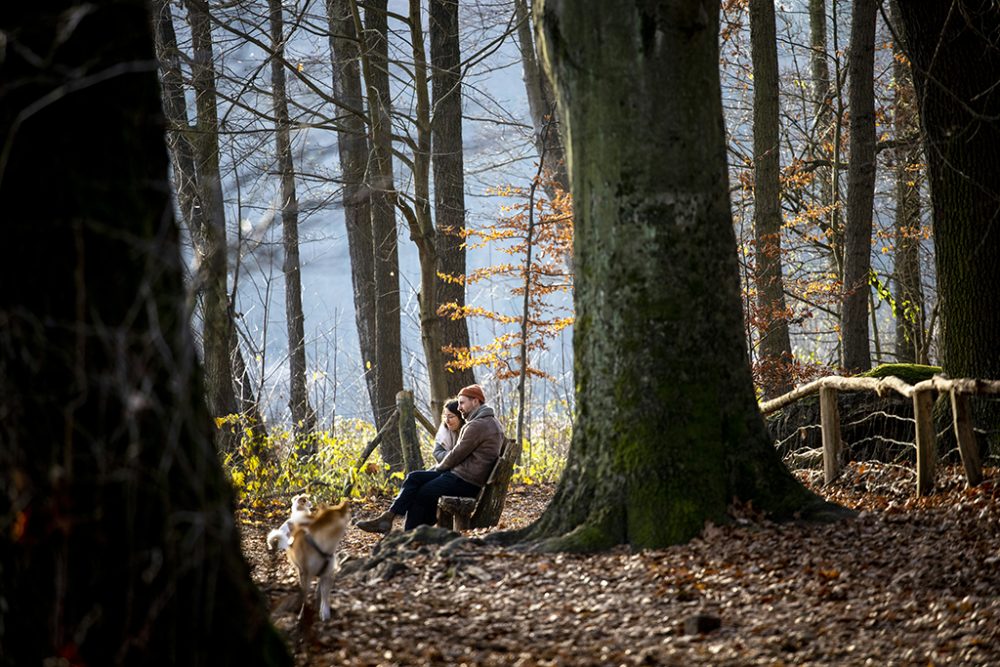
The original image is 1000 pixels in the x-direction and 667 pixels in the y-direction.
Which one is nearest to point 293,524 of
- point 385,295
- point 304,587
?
point 304,587

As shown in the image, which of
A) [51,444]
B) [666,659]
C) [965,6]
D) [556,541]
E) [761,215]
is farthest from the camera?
[761,215]

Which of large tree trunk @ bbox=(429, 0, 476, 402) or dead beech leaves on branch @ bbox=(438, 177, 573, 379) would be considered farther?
large tree trunk @ bbox=(429, 0, 476, 402)

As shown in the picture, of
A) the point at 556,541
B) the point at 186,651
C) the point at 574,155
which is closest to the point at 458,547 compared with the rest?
the point at 556,541

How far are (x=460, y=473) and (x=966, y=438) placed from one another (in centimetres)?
426

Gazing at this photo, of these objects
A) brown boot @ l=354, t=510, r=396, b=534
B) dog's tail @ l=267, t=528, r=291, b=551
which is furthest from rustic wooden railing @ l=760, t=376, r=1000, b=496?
dog's tail @ l=267, t=528, r=291, b=551

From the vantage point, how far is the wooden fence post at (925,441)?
773cm

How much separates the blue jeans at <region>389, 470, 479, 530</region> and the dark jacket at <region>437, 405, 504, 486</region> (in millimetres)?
72

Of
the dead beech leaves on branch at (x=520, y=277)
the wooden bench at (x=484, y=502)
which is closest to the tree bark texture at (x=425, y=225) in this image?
the dead beech leaves on branch at (x=520, y=277)

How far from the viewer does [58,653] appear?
9.04ft

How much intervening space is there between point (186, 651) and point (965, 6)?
25.8ft

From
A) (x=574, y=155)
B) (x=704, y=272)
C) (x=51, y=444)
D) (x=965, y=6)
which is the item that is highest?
(x=965, y=6)

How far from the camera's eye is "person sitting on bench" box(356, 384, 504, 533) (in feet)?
30.7

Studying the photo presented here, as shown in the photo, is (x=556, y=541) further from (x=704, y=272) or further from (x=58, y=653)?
(x=58, y=653)

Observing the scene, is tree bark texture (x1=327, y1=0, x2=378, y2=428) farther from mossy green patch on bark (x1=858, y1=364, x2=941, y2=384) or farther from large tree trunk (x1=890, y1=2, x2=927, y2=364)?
large tree trunk (x1=890, y1=2, x2=927, y2=364)
